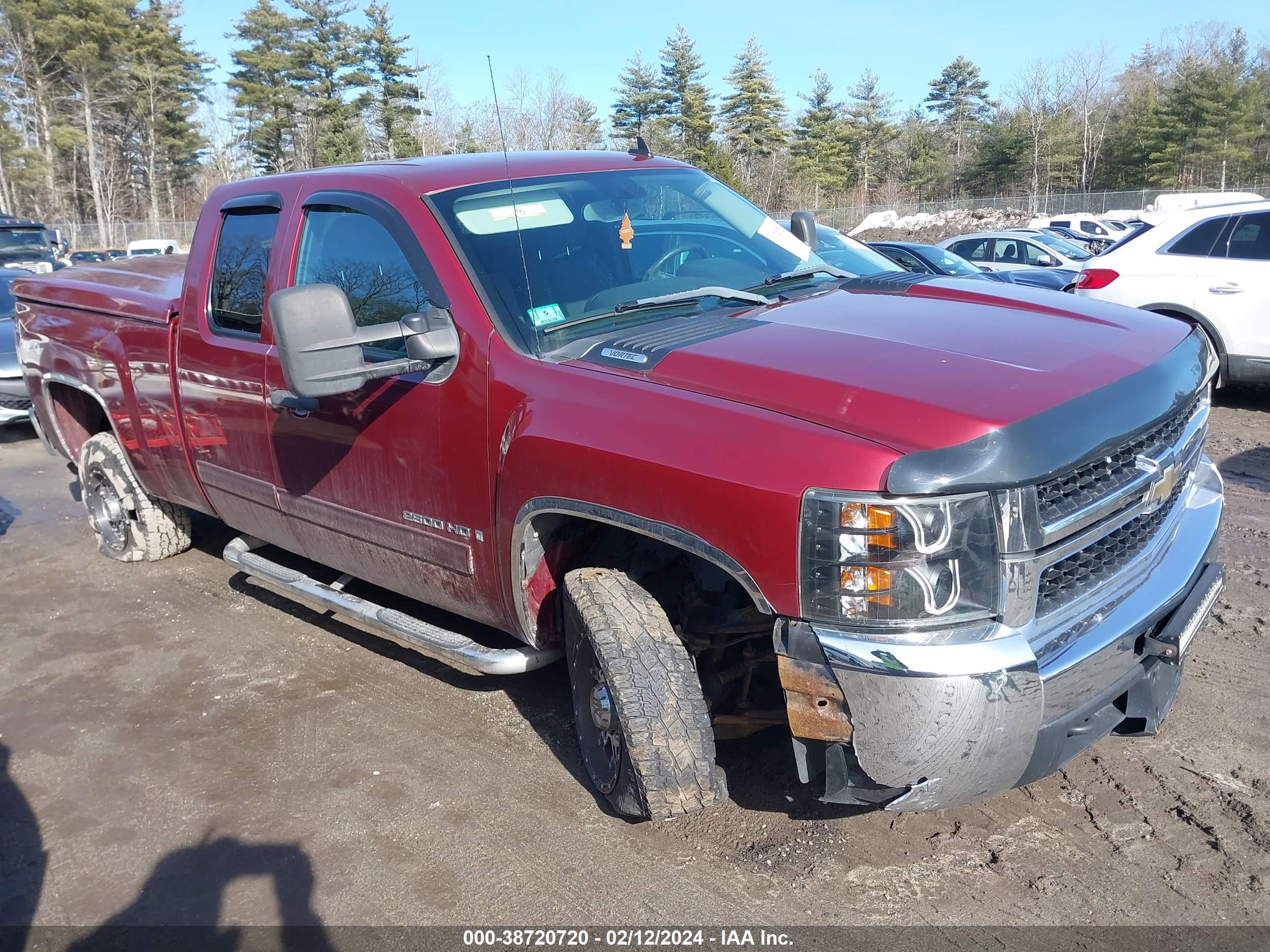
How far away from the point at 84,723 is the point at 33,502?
4174mm

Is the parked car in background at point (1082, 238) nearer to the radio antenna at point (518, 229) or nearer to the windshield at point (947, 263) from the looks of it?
the windshield at point (947, 263)

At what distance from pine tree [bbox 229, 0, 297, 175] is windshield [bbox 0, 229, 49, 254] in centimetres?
2968

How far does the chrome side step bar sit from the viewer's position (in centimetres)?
337

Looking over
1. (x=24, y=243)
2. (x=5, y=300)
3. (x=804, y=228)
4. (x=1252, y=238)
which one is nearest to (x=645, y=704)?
(x=804, y=228)

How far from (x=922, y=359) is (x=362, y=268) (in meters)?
2.08

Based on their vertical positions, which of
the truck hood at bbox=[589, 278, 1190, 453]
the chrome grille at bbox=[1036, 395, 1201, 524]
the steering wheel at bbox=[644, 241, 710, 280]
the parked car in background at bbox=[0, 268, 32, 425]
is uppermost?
the steering wheel at bbox=[644, 241, 710, 280]

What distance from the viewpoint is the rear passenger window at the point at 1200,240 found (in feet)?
27.4

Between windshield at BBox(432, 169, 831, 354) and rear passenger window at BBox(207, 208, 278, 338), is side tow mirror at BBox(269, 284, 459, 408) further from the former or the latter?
rear passenger window at BBox(207, 208, 278, 338)

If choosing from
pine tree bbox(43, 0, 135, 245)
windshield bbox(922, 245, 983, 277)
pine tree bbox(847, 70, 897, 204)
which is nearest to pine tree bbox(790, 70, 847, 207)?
Result: pine tree bbox(847, 70, 897, 204)

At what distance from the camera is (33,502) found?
752cm

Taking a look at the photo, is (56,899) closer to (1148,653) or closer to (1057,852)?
(1057,852)

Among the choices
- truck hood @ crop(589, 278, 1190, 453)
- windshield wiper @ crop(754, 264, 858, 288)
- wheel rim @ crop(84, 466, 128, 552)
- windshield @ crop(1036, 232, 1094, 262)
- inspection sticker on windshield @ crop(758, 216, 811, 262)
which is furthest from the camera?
windshield @ crop(1036, 232, 1094, 262)

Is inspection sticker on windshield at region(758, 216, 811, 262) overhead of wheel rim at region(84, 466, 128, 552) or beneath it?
overhead

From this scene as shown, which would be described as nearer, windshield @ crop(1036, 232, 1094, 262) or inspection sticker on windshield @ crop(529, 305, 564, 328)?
inspection sticker on windshield @ crop(529, 305, 564, 328)
